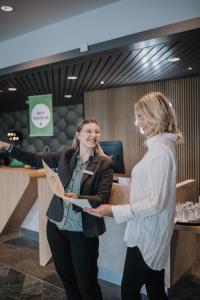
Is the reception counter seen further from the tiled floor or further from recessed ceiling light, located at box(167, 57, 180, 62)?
recessed ceiling light, located at box(167, 57, 180, 62)

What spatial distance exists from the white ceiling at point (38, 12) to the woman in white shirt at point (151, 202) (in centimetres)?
191

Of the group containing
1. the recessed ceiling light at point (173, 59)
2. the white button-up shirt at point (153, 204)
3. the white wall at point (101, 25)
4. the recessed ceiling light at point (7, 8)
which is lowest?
the white button-up shirt at point (153, 204)

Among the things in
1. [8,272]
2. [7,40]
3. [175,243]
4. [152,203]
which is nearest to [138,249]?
[152,203]

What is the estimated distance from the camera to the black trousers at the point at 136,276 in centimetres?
149

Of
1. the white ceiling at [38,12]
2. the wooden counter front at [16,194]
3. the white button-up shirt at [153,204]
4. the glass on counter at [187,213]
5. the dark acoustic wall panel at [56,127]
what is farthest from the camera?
the dark acoustic wall panel at [56,127]

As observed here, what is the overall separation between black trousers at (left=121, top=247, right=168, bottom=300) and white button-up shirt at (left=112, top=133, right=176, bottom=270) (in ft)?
0.12

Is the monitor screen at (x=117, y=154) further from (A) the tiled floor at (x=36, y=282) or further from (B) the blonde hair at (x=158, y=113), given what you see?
(B) the blonde hair at (x=158, y=113)

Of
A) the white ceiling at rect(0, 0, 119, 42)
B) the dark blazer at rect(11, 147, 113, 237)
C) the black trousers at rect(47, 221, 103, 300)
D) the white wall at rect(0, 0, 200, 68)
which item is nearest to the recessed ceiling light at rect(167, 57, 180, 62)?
the white wall at rect(0, 0, 200, 68)

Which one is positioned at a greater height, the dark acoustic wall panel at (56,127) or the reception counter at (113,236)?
the dark acoustic wall panel at (56,127)

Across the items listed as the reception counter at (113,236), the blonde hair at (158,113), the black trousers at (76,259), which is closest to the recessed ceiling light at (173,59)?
the reception counter at (113,236)

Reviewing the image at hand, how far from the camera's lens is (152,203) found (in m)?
1.39

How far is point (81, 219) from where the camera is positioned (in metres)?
1.90

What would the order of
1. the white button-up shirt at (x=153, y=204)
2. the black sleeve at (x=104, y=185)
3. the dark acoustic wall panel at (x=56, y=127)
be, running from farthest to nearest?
the dark acoustic wall panel at (x=56, y=127), the black sleeve at (x=104, y=185), the white button-up shirt at (x=153, y=204)

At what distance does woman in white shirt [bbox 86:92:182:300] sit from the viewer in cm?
141
